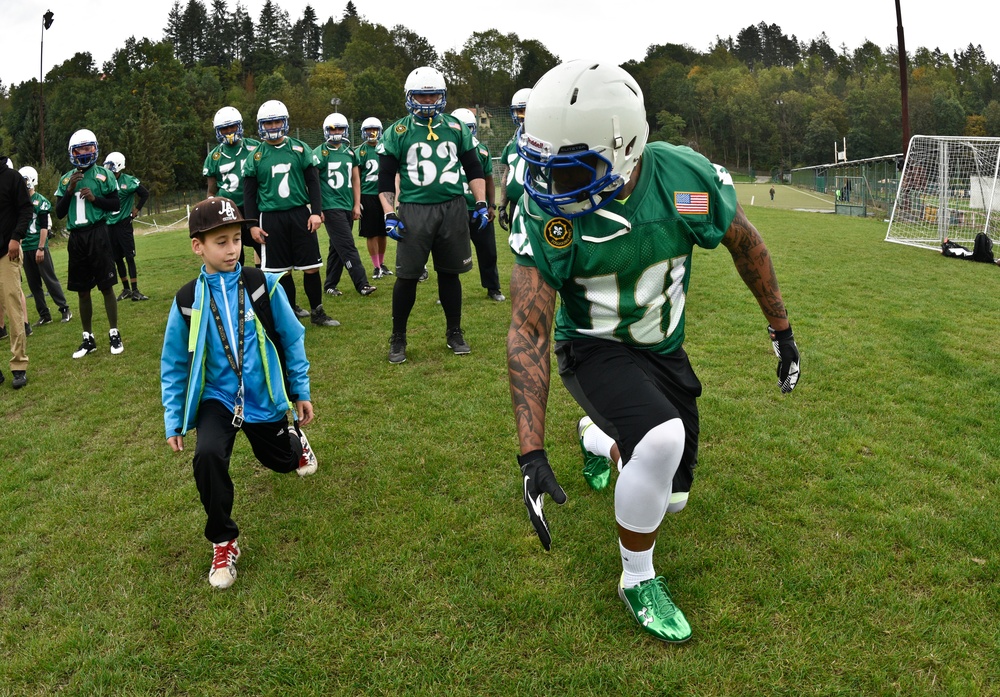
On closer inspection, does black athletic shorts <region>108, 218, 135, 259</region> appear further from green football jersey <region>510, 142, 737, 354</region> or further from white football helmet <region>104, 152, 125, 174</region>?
green football jersey <region>510, 142, 737, 354</region>

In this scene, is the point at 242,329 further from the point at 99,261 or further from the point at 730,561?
the point at 99,261

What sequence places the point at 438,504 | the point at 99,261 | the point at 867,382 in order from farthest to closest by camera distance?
the point at 99,261 → the point at 867,382 → the point at 438,504

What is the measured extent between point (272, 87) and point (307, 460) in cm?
9986

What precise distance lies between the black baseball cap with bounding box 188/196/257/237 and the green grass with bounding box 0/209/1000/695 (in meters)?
1.70

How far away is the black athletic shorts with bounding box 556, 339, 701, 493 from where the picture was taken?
2885 millimetres

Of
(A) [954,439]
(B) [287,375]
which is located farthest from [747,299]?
(B) [287,375]

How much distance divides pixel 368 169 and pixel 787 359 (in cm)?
981

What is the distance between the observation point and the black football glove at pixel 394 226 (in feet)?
21.7

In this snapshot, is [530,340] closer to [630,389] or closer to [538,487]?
[630,389]

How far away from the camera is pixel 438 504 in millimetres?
4203

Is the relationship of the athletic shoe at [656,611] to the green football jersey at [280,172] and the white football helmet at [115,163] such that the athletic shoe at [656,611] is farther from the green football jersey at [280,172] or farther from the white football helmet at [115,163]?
the white football helmet at [115,163]

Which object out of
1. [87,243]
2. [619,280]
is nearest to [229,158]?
[87,243]

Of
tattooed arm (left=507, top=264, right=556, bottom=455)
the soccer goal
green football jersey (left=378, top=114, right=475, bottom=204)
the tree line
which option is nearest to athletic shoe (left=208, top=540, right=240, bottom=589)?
tattooed arm (left=507, top=264, right=556, bottom=455)

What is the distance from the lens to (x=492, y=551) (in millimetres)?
3680
